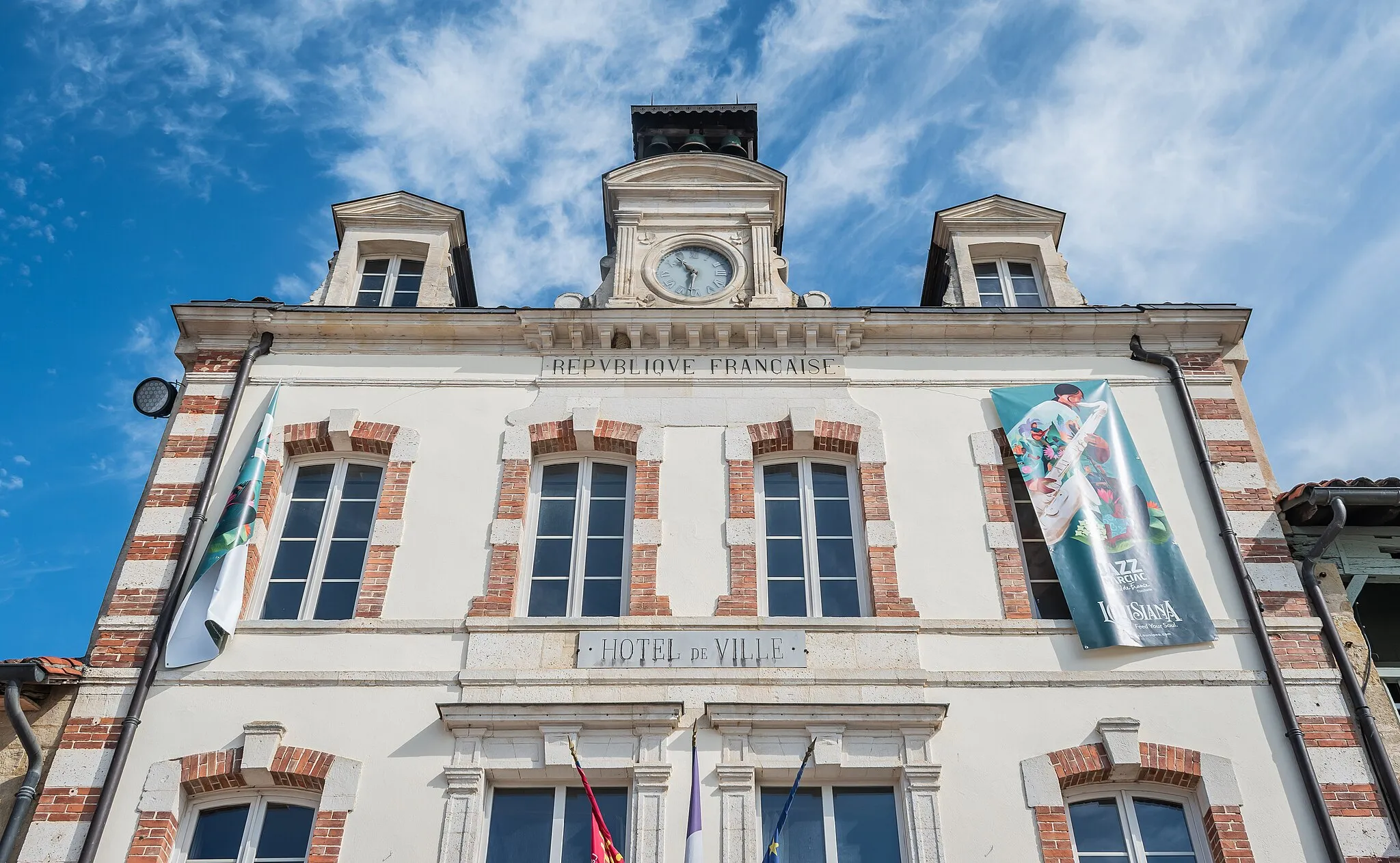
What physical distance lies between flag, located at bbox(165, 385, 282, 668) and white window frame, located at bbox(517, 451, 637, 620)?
2.25 metres

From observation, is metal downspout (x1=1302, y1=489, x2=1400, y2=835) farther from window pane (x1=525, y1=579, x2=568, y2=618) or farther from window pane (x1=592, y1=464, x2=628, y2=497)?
window pane (x1=525, y1=579, x2=568, y2=618)

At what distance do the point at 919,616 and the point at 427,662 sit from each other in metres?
3.86

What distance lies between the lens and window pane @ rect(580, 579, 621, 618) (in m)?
10.3

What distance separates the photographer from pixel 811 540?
10.7 m

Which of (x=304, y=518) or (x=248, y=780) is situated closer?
(x=248, y=780)

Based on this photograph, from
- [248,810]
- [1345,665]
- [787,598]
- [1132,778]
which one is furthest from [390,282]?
[1345,665]

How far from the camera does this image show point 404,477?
432 inches

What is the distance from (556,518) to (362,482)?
1.84 metres

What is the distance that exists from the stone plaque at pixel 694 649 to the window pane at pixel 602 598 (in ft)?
1.50

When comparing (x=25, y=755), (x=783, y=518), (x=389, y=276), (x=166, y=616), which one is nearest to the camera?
(x=25, y=755)

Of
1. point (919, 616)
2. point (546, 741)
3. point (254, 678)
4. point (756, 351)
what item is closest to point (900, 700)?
point (919, 616)

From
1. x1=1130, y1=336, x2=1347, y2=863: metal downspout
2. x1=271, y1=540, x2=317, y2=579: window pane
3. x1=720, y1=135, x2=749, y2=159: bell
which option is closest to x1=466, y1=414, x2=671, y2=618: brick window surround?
x1=271, y1=540, x2=317, y2=579: window pane

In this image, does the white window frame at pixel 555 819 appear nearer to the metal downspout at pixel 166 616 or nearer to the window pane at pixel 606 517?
the window pane at pixel 606 517

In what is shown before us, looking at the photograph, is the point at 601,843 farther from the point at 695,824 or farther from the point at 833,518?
the point at 833,518
